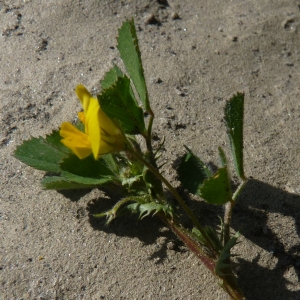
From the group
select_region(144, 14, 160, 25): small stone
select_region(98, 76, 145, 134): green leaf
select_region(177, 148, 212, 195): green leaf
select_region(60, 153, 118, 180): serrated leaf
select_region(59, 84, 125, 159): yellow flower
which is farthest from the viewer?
select_region(144, 14, 160, 25): small stone

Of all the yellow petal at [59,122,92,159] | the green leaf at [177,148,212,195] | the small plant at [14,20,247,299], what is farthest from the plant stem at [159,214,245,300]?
the yellow petal at [59,122,92,159]

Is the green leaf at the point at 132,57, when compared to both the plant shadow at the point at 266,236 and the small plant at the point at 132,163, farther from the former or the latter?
the plant shadow at the point at 266,236

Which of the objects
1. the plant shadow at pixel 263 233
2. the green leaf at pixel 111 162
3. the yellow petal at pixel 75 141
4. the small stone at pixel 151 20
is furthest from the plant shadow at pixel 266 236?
the small stone at pixel 151 20

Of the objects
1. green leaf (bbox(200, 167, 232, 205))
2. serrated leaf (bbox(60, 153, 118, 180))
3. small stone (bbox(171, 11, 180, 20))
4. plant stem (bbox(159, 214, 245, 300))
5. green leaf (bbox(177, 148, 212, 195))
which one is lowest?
plant stem (bbox(159, 214, 245, 300))

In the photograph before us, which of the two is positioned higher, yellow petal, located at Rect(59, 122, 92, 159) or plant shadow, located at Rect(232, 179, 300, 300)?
yellow petal, located at Rect(59, 122, 92, 159)

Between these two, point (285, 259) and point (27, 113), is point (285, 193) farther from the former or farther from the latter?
point (27, 113)

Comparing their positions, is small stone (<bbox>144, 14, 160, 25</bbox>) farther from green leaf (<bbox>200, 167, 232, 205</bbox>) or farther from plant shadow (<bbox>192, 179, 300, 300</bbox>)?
green leaf (<bbox>200, 167, 232, 205</bbox>)

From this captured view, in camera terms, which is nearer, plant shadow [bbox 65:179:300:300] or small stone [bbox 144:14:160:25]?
plant shadow [bbox 65:179:300:300]

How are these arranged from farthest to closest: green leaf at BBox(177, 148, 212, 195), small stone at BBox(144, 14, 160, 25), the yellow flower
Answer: small stone at BBox(144, 14, 160, 25), green leaf at BBox(177, 148, 212, 195), the yellow flower

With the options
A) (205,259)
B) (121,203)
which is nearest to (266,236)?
(205,259)
